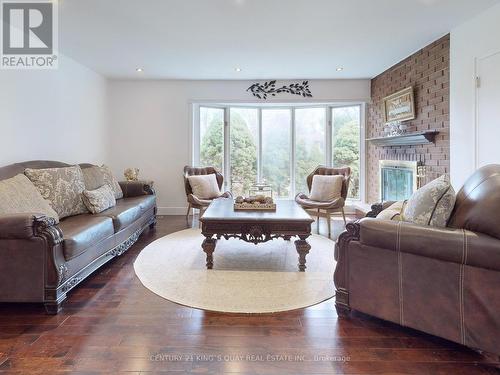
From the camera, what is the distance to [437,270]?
67.4 inches

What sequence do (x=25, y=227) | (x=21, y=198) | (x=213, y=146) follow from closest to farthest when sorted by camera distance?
(x=25, y=227), (x=21, y=198), (x=213, y=146)

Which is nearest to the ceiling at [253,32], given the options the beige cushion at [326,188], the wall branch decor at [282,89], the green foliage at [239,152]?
the wall branch decor at [282,89]

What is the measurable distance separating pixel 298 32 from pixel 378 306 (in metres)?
2.93

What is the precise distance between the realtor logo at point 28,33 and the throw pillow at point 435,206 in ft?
11.3

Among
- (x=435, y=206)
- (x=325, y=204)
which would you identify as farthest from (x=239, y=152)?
(x=435, y=206)

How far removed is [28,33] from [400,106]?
15.6 feet

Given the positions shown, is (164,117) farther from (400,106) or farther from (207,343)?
(207,343)

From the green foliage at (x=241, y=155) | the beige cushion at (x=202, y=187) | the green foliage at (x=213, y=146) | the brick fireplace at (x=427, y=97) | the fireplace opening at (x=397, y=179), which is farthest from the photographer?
the green foliage at (x=241, y=155)

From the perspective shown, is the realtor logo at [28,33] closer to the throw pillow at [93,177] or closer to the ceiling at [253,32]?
the ceiling at [253,32]

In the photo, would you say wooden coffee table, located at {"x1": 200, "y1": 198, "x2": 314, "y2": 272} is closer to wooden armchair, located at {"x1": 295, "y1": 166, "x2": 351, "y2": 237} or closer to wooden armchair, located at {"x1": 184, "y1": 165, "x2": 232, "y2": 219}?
wooden armchair, located at {"x1": 295, "y1": 166, "x2": 351, "y2": 237}

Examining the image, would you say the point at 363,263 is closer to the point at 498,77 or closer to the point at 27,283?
the point at 27,283

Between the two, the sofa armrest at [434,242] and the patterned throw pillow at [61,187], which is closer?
the sofa armrest at [434,242]

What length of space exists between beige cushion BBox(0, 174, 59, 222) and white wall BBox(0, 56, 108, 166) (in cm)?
81

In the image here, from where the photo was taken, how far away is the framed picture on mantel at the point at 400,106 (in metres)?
4.35
